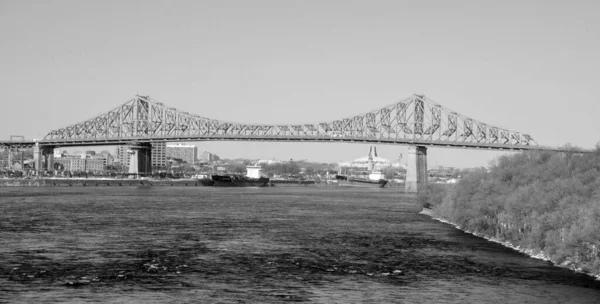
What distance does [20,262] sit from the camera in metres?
33.4

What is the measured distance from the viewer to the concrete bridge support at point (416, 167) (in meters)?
129

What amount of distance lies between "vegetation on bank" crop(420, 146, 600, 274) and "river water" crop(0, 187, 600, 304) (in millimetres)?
1094

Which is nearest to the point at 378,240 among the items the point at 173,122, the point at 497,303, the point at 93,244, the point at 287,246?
the point at 287,246

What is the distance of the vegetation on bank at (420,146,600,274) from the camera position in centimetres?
3206

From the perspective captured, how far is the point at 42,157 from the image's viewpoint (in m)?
166

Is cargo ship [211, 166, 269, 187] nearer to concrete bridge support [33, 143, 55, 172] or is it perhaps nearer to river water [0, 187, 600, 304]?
concrete bridge support [33, 143, 55, 172]

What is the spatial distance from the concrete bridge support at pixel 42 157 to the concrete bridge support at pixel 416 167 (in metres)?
77.4

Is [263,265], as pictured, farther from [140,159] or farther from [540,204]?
[140,159]

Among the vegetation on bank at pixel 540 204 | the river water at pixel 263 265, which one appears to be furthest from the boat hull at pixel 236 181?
the river water at pixel 263 265

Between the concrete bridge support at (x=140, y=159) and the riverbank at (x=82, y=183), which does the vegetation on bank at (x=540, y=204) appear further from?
the concrete bridge support at (x=140, y=159)

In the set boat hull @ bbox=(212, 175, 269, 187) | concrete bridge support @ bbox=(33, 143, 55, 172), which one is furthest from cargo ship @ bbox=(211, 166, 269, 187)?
concrete bridge support @ bbox=(33, 143, 55, 172)

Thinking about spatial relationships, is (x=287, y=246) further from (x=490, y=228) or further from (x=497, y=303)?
(x=497, y=303)

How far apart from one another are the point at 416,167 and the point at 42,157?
82158 millimetres

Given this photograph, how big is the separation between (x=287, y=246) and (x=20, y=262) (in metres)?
13.9
